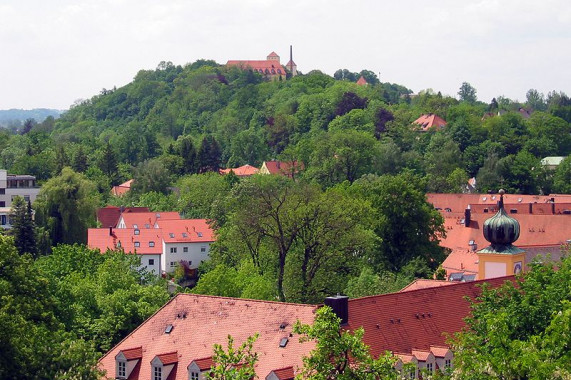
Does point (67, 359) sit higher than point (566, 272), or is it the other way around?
point (566, 272)

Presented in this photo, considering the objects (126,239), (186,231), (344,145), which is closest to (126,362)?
(126,239)

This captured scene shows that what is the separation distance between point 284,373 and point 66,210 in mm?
63278

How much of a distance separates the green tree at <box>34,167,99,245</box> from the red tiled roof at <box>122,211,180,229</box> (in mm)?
3742

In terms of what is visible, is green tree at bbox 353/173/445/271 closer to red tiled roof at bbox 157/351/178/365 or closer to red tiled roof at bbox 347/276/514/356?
red tiled roof at bbox 347/276/514/356

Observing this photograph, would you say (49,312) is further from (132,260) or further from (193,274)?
(193,274)

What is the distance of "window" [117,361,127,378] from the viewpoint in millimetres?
38500

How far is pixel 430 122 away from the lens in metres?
163

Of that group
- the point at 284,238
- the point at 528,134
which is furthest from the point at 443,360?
the point at 528,134

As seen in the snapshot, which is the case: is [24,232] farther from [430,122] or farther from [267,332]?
[430,122]

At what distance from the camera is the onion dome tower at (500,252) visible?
5381cm

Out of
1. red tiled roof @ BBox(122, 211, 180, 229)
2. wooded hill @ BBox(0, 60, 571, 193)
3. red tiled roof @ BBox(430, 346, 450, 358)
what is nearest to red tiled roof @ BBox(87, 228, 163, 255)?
red tiled roof @ BBox(122, 211, 180, 229)

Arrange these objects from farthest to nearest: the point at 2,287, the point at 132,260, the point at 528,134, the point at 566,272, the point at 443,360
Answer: the point at 528,134 → the point at 132,260 → the point at 2,287 → the point at 443,360 → the point at 566,272

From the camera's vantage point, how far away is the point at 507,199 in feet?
373

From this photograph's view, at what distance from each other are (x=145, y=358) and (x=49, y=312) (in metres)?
6.13
